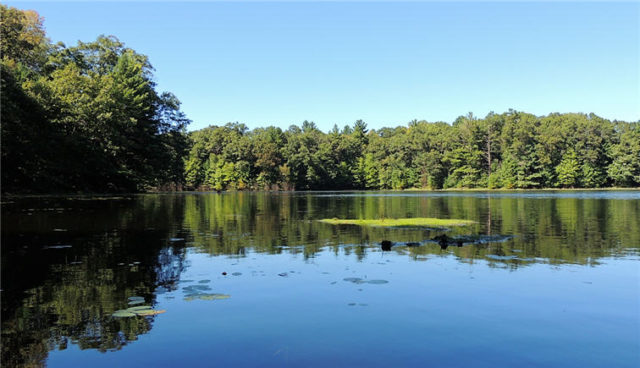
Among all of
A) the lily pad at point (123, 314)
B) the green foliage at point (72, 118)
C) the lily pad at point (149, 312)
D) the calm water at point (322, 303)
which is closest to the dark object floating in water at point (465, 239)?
the calm water at point (322, 303)

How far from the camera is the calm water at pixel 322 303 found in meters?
Answer: 4.97

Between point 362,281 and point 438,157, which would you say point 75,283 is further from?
point 438,157

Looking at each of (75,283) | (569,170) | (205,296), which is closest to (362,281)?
(205,296)

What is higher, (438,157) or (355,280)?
(438,157)

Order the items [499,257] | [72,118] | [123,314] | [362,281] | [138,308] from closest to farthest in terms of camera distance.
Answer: [123,314] < [138,308] < [362,281] < [499,257] < [72,118]

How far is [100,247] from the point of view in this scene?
12.3m

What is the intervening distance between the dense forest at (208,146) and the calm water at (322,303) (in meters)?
34.6

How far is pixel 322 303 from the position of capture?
7.01 metres

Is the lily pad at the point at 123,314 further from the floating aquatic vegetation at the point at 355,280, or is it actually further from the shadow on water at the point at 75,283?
the floating aquatic vegetation at the point at 355,280

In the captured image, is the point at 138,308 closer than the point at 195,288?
Yes

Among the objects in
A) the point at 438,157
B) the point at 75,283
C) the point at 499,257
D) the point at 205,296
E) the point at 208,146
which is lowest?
the point at 499,257

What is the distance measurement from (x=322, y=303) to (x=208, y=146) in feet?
390

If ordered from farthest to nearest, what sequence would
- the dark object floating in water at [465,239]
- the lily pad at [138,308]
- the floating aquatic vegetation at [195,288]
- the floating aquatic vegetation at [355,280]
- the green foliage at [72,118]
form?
the green foliage at [72,118]
the dark object floating in water at [465,239]
the floating aquatic vegetation at [355,280]
the floating aquatic vegetation at [195,288]
the lily pad at [138,308]

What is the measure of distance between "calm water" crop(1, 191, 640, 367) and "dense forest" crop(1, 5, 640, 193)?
34.6 meters
